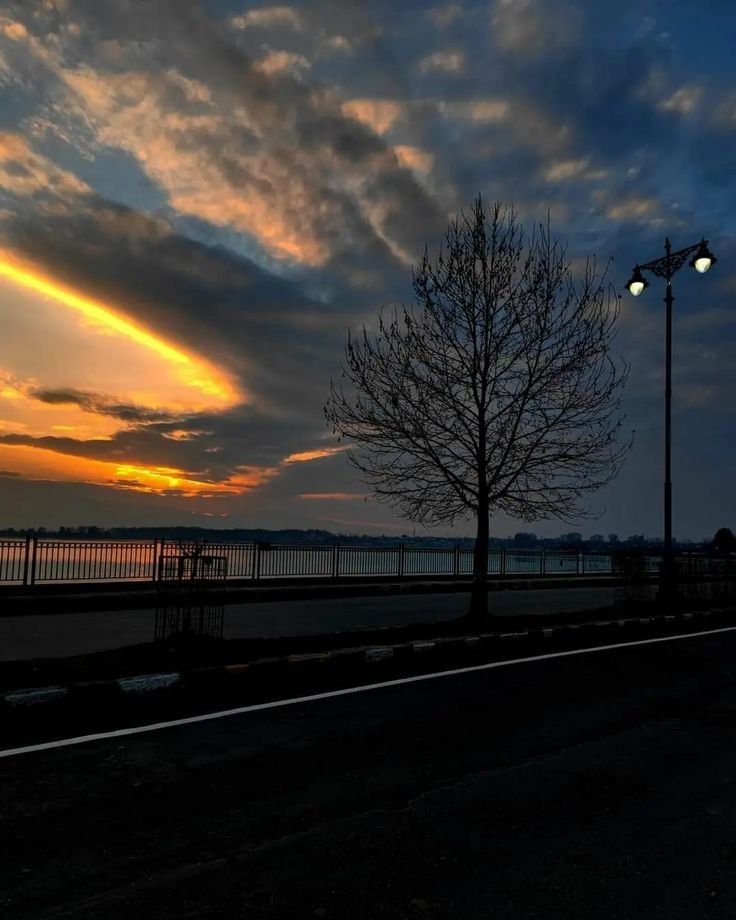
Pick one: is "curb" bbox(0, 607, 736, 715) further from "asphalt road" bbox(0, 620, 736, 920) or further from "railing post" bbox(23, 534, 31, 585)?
"railing post" bbox(23, 534, 31, 585)

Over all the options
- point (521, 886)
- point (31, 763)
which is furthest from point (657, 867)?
point (31, 763)

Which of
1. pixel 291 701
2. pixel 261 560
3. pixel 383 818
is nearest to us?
pixel 383 818

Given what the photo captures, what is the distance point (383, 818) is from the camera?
4.52 meters

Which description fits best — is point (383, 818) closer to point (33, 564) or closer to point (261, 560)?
point (33, 564)

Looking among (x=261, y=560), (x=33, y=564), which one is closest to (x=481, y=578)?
(x=261, y=560)

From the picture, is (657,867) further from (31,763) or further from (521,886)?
(31,763)

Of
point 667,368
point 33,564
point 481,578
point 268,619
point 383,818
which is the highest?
point 667,368

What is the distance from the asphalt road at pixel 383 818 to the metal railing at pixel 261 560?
557 centimetres

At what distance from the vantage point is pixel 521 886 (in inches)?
145

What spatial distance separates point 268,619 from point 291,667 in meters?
6.00

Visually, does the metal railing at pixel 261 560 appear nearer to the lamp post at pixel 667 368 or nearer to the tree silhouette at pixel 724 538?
the lamp post at pixel 667 368

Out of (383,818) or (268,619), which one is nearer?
(383,818)

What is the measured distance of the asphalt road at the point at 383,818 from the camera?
3551 millimetres

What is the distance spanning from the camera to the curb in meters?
7.22
